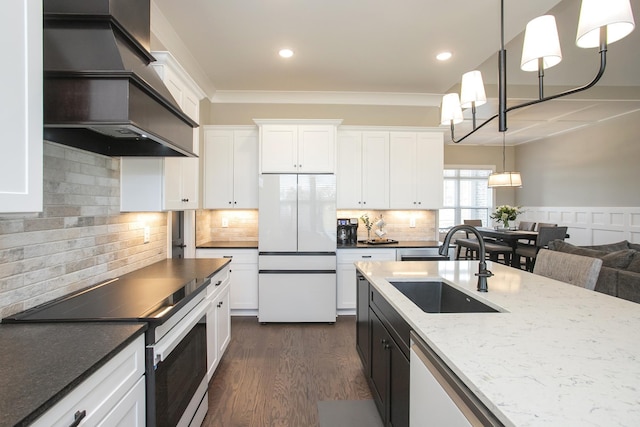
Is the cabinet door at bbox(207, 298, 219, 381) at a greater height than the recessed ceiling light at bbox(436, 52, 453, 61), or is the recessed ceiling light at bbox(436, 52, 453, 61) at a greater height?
the recessed ceiling light at bbox(436, 52, 453, 61)

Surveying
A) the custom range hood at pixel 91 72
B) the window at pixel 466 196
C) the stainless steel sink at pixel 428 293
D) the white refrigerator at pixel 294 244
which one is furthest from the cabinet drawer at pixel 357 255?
the window at pixel 466 196

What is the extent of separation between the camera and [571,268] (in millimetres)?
2043

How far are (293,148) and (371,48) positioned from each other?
1321mm

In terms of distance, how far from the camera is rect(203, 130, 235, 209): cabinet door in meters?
3.98

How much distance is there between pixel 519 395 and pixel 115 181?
7.93 feet

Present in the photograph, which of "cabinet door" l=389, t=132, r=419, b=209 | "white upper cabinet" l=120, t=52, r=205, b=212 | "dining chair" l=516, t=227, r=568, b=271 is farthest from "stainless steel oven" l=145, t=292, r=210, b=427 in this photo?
"dining chair" l=516, t=227, r=568, b=271

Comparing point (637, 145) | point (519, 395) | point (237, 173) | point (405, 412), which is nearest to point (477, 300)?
point (405, 412)

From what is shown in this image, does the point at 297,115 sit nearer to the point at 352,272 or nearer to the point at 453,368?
the point at 352,272

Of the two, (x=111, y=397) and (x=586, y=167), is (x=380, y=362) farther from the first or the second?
(x=586, y=167)

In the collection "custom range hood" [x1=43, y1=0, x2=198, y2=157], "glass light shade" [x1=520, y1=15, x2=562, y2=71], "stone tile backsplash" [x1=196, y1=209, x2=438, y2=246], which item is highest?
"glass light shade" [x1=520, y1=15, x2=562, y2=71]

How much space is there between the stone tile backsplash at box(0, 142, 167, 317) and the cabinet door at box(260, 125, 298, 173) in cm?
164

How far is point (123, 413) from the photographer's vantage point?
1.14m

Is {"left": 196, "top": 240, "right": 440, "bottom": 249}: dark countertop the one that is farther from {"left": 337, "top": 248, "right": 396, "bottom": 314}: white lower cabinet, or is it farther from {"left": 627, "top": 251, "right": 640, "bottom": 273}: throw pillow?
{"left": 627, "top": 251, "right": 640, "bottom": 273}: throw pillow

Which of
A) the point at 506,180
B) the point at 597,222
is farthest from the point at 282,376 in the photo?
the point at 597,222
